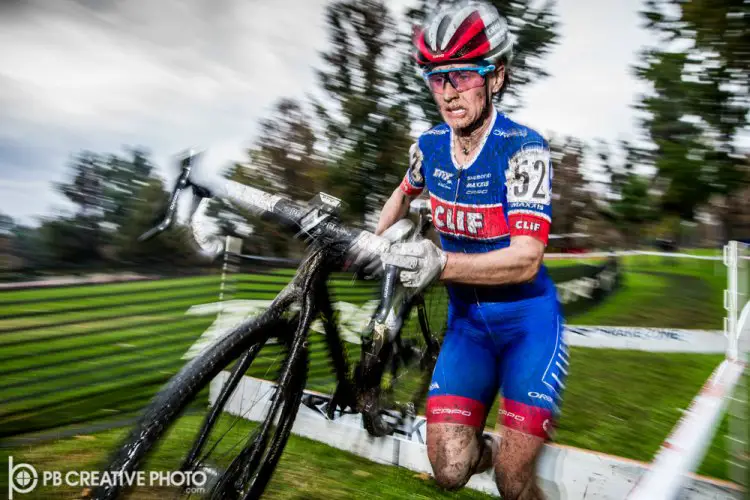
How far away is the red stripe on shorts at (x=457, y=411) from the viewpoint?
115 inches

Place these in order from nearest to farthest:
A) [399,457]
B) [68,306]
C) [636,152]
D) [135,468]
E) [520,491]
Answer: [135,468] → [520,491] → [399,457] → [68,306] → [636,152]

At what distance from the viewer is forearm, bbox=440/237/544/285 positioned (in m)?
2.43

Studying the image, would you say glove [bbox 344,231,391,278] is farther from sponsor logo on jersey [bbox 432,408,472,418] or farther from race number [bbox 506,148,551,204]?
sponsor logo on jersey [bbox 432,408,472,418]

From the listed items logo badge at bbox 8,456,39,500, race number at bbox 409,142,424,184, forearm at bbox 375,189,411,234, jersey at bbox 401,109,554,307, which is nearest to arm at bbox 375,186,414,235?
forearm at bbox 375,189,411,234

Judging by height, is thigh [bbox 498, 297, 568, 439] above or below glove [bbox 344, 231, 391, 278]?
below

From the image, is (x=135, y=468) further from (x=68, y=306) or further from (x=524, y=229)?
(x=68, y=306)

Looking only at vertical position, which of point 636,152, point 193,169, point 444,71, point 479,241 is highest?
point 636,152

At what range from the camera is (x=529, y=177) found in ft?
8.54

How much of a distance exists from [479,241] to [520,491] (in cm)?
127

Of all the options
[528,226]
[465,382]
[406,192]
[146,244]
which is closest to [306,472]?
[465,382]

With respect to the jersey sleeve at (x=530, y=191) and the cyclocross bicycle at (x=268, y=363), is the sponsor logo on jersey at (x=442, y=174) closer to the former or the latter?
the jersey sleeve at (x=530, y=191)

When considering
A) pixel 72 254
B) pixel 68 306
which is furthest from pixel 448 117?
pixel 72 254

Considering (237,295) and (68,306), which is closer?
(68,306)

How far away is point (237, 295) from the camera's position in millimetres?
5652
